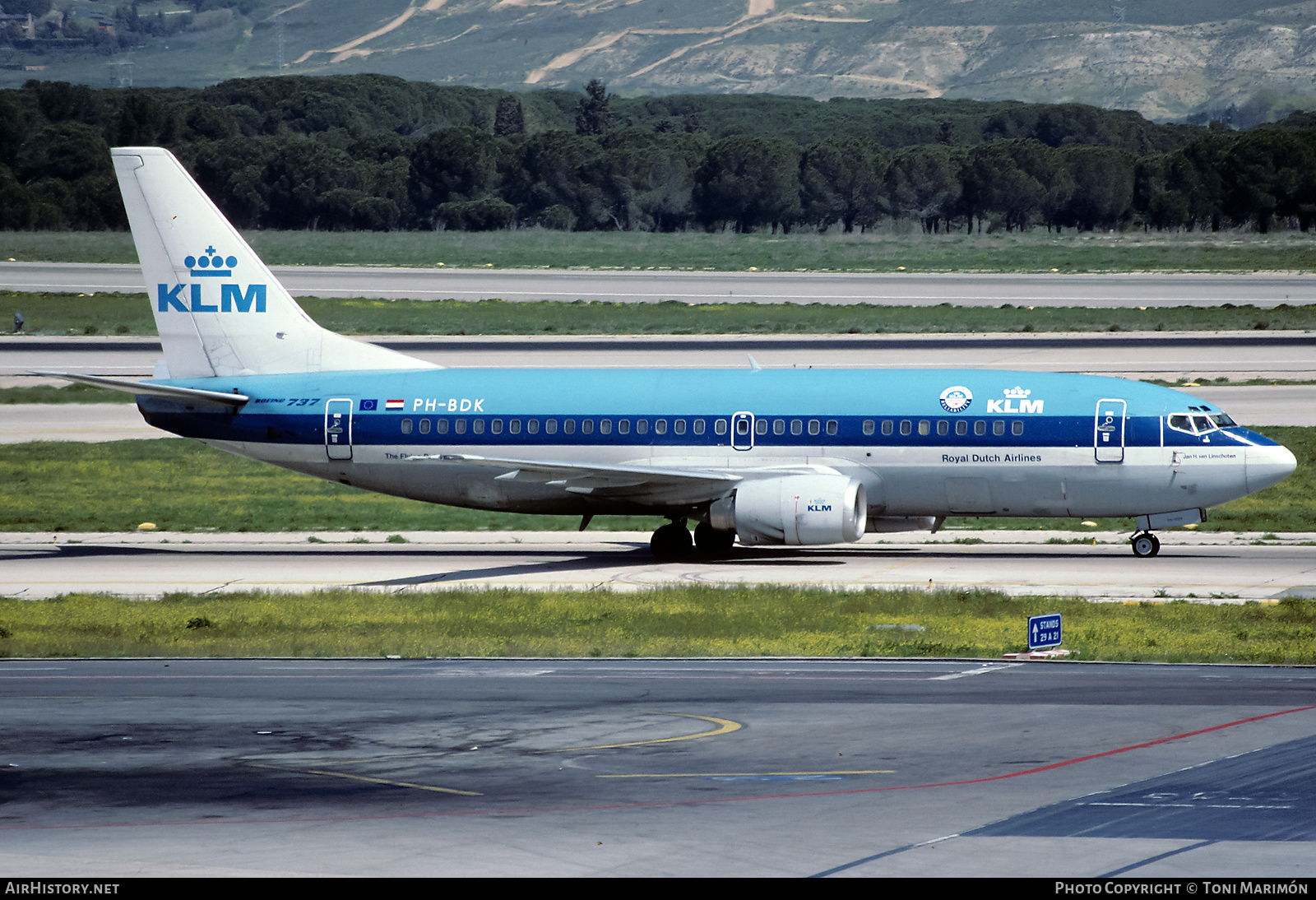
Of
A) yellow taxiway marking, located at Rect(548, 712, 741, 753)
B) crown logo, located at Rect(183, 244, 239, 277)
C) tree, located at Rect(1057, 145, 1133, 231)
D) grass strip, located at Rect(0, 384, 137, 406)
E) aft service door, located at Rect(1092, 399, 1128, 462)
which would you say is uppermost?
tree, located at Rect(1057, 145, 1133, 231)

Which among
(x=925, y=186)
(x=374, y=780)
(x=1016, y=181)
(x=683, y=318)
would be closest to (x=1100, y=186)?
(x=1016, y=181)

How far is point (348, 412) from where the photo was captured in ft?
139

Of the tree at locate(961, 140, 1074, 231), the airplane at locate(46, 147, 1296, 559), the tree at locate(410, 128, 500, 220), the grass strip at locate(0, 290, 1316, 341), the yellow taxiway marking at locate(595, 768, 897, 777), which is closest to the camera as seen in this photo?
the yellow taxiway marking at locate(595, 768, 897, 777)

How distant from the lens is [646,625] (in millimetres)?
31609

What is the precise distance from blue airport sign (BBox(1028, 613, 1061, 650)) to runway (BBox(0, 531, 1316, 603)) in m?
6.68

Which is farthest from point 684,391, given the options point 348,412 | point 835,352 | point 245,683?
point 835,352

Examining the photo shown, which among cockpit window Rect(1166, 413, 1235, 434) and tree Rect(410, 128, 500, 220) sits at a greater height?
tree Rect(410, 128, 500, 220)

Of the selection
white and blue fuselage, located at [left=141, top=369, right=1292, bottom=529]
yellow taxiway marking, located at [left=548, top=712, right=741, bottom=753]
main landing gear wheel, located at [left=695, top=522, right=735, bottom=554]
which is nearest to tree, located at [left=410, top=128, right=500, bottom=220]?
white and blue fuselage, located at [left=141, top=369, right=1292, bottom=529]

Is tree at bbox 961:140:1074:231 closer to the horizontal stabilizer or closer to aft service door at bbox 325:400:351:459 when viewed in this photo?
aft service door at bbox 325:400:351:459

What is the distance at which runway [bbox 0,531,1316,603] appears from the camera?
120ft

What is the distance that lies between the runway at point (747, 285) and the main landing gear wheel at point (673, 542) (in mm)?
63121
